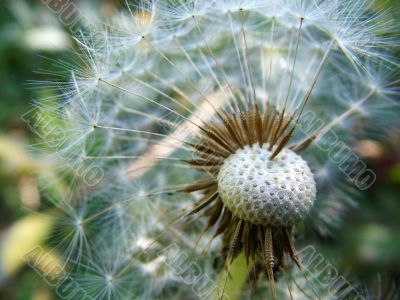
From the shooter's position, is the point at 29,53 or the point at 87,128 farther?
the point at 29,53

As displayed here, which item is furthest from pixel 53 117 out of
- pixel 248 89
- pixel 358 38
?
pixel 358 38

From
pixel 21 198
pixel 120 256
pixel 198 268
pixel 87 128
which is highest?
pixel 87 128

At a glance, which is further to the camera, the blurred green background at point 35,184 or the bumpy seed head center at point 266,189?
the blurred green background at point 35,184

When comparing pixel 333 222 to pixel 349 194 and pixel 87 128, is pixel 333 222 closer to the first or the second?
pixel 349 194

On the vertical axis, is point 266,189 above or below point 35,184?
above

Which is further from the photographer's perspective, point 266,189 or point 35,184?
point 35,184
